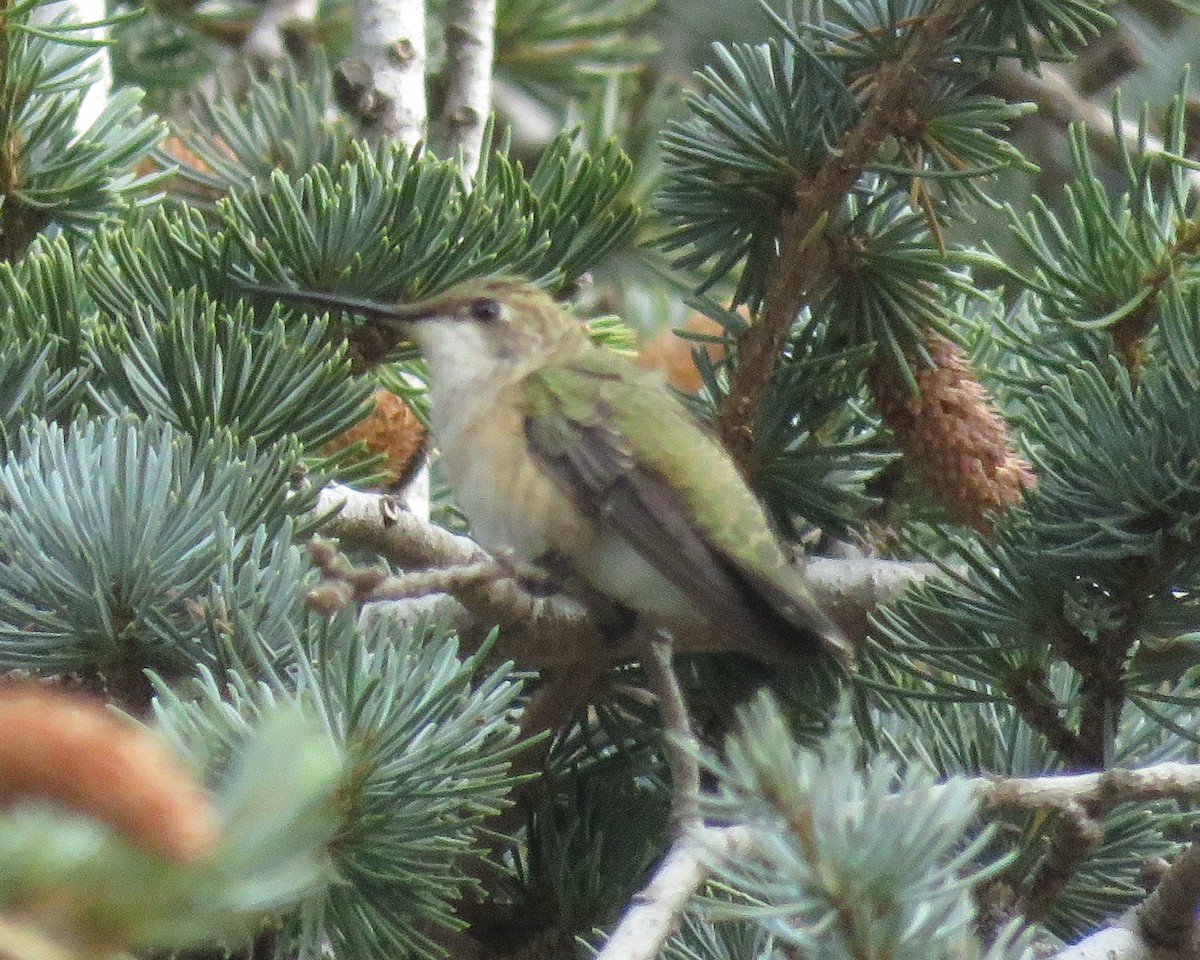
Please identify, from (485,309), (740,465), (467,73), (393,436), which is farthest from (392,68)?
(740,465)

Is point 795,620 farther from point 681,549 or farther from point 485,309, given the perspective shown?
point 485,309

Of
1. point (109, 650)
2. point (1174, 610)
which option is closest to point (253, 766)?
point (109, 650)

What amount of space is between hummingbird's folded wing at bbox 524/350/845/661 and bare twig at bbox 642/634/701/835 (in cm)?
11

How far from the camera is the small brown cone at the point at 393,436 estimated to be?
2039mm

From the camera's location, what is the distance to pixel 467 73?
219 centimetres

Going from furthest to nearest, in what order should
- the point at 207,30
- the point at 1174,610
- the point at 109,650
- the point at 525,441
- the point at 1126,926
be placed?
the point at 207,30, the point at 525,441, the point at 1174,610, the point at 109,650, the point at 1126,926

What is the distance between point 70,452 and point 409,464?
86cm

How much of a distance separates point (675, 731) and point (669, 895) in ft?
1.51

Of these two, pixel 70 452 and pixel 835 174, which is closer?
pixel 70 452

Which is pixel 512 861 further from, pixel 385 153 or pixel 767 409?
pixel 385 153

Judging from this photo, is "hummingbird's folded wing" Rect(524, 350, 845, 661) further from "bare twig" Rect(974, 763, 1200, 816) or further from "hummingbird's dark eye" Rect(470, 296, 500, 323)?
"bare twig" Rect(974, 763, 1200, 816)

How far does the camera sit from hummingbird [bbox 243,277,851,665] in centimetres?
178

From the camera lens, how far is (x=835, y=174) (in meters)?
1.63

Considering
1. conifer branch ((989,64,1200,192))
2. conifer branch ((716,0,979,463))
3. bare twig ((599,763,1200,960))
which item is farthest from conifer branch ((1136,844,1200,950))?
conifer branch ((989,64,1200,192))
